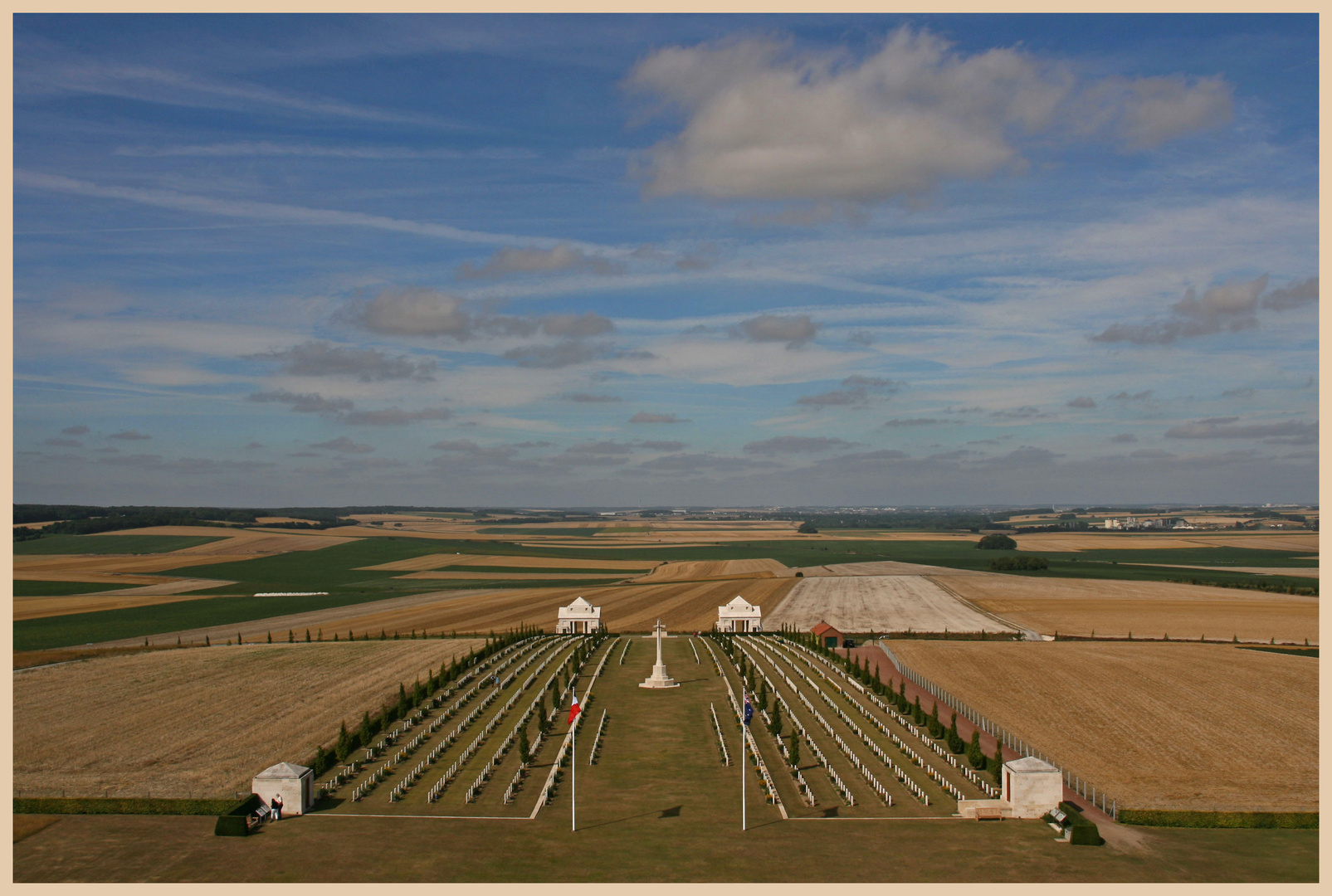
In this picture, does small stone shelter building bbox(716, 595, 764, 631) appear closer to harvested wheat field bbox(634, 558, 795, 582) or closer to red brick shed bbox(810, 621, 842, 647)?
red brick shed bbox(810, 621, 842, 647)

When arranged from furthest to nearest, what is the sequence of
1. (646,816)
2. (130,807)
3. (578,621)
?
1. (578,621)
2. (130,807)
3. (646,816)

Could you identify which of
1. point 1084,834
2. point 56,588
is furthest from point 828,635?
point 56,588

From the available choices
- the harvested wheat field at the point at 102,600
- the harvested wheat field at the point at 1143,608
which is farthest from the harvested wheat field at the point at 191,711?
the harvested wheat field at the point at 1143,608

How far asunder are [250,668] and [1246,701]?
6038 cm

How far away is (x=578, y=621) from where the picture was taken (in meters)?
89.2

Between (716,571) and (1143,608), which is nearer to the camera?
(1143,608)

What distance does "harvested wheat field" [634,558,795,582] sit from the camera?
464ft

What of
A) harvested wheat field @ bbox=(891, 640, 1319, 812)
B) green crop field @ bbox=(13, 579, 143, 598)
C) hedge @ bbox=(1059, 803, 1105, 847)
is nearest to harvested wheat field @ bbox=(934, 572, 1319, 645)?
harvested wheat field @ bbox=(891, 640, 1319, 812)

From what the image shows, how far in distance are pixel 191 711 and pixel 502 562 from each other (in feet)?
389

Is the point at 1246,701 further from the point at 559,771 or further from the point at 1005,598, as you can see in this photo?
the point at 1005,598

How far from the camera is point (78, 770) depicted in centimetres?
3956

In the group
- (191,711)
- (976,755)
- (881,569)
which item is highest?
(881,569)

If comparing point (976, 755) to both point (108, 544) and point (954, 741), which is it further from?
point (108, 544)

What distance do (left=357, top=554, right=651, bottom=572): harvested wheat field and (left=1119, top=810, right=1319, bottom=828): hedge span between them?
131121 mm
